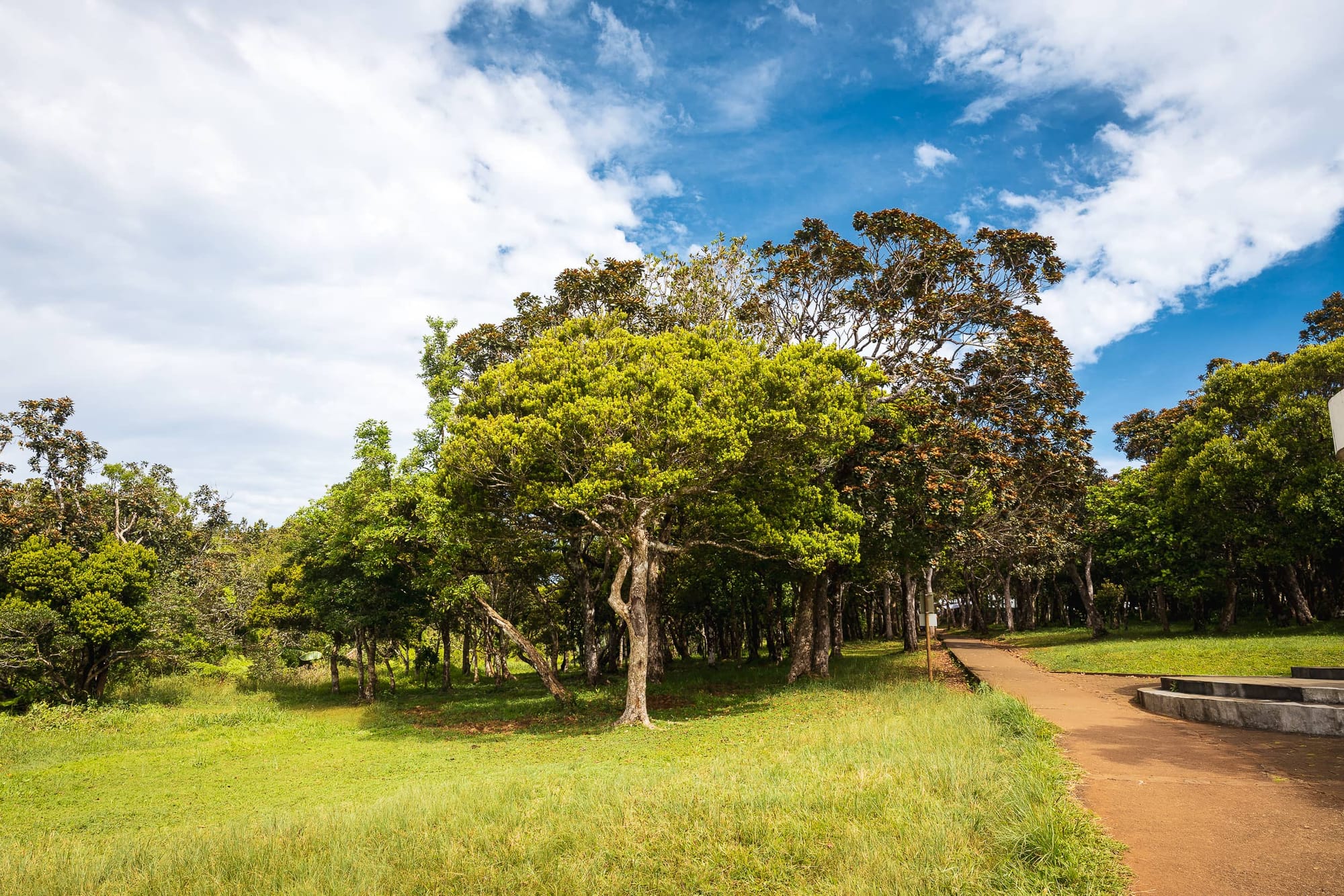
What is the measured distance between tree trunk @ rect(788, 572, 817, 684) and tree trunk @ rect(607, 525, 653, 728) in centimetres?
799

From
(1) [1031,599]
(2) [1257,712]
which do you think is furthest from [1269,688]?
(1) [1031,599]

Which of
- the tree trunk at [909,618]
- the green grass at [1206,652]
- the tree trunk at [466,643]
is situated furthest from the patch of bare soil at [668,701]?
the tree trunk at [466,643]

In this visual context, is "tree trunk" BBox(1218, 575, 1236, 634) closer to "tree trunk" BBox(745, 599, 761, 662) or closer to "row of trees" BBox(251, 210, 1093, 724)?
"row of trees" BBox(251, 210, 1093, 724)

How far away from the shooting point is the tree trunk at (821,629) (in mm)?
26703

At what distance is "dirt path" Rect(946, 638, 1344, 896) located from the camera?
600cm

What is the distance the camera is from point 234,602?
118 feet

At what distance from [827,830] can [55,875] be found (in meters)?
9.23

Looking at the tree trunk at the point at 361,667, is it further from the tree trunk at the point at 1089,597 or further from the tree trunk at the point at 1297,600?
the tree trunk at the point at 1297,600

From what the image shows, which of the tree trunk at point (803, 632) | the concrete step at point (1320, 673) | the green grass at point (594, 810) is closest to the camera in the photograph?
the green grass at point (594, 810)


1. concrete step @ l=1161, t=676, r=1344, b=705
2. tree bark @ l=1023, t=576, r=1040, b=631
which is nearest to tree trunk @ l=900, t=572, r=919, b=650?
concrete step @ l=1161, t=676, r=1344, b=705

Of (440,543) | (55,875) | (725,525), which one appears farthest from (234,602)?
(55,875)

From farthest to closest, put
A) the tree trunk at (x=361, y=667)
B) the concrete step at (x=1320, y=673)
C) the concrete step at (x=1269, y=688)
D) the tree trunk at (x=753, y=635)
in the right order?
the tree trunk at (x=753, y=635) < the tree trunk at (x=361, y=667) < the concrete step at (x=1320, y=673) < the concrete step at (x=1269, y=688)

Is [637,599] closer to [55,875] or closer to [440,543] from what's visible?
[440,543]

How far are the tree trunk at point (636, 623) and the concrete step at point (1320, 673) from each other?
1485 cm
